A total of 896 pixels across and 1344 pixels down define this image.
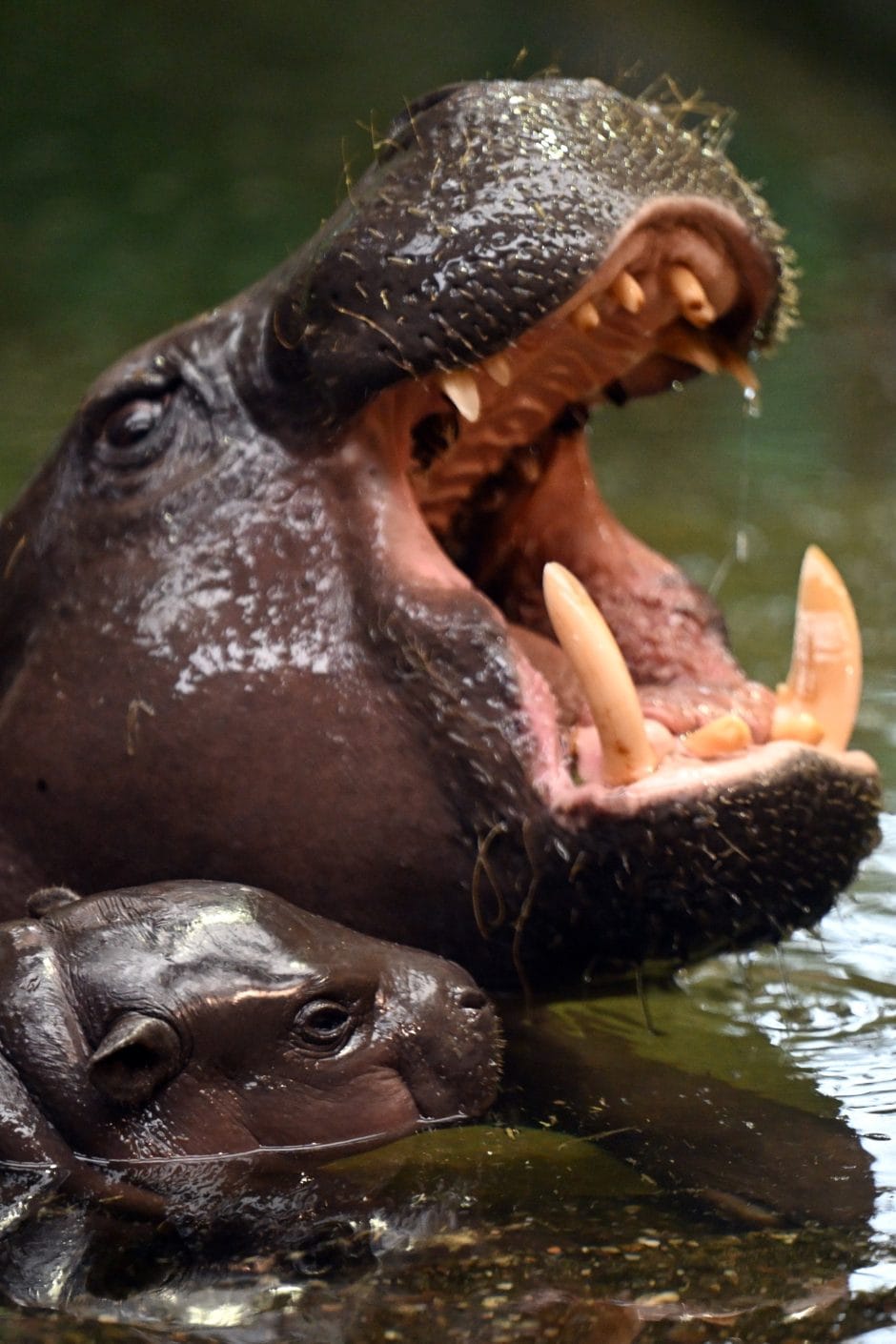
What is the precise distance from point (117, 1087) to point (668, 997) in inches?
52.3

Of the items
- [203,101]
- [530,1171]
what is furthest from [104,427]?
[203,101]

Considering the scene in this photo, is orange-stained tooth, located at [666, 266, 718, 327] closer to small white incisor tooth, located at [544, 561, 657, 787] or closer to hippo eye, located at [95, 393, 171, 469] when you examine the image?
small white incisor tooth, located at [544, 561, 657, 787]

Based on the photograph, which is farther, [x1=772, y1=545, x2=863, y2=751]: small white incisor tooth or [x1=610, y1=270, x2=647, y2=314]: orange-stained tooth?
[x1=772, y1=545, x2=863, y2=751]: small white incisor tooth

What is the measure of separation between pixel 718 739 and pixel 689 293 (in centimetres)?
79

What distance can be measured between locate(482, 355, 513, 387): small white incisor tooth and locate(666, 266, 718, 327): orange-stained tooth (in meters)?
0.36

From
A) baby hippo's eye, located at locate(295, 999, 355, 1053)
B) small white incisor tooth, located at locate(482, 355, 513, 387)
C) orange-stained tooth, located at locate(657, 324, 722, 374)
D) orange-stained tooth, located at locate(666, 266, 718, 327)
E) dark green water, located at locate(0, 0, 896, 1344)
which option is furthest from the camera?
orange-stained tooth, located at locate(657, 324, 722, 374)

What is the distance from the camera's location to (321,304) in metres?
3.38

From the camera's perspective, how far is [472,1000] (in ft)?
10.6

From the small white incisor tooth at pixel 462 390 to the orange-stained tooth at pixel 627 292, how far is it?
29cm

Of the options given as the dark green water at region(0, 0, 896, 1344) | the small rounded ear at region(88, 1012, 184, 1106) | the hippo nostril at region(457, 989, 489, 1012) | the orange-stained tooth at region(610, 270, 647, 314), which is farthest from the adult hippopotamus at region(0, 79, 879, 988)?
the small rounded ear at region(88, 1012, 184, 1106)

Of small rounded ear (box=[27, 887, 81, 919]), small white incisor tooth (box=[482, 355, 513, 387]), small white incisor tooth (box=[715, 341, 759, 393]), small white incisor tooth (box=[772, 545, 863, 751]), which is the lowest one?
small rounded ear (box=[27, 887, 81, 919])

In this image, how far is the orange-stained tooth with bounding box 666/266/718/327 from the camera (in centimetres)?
348

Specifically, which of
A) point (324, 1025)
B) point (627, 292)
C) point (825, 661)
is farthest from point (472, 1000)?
point (627, 292)

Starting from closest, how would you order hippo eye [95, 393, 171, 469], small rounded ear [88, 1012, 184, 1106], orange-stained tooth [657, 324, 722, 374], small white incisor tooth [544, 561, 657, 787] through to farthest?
1. small rounded ear [88, 1012, 184, 1106]
2. small white incisor tooth [544, 561, 657, 787]
3. hippo eye [95, 393, 171, 469]
4. orange-stained tooth [657, 324, 722, 374]
